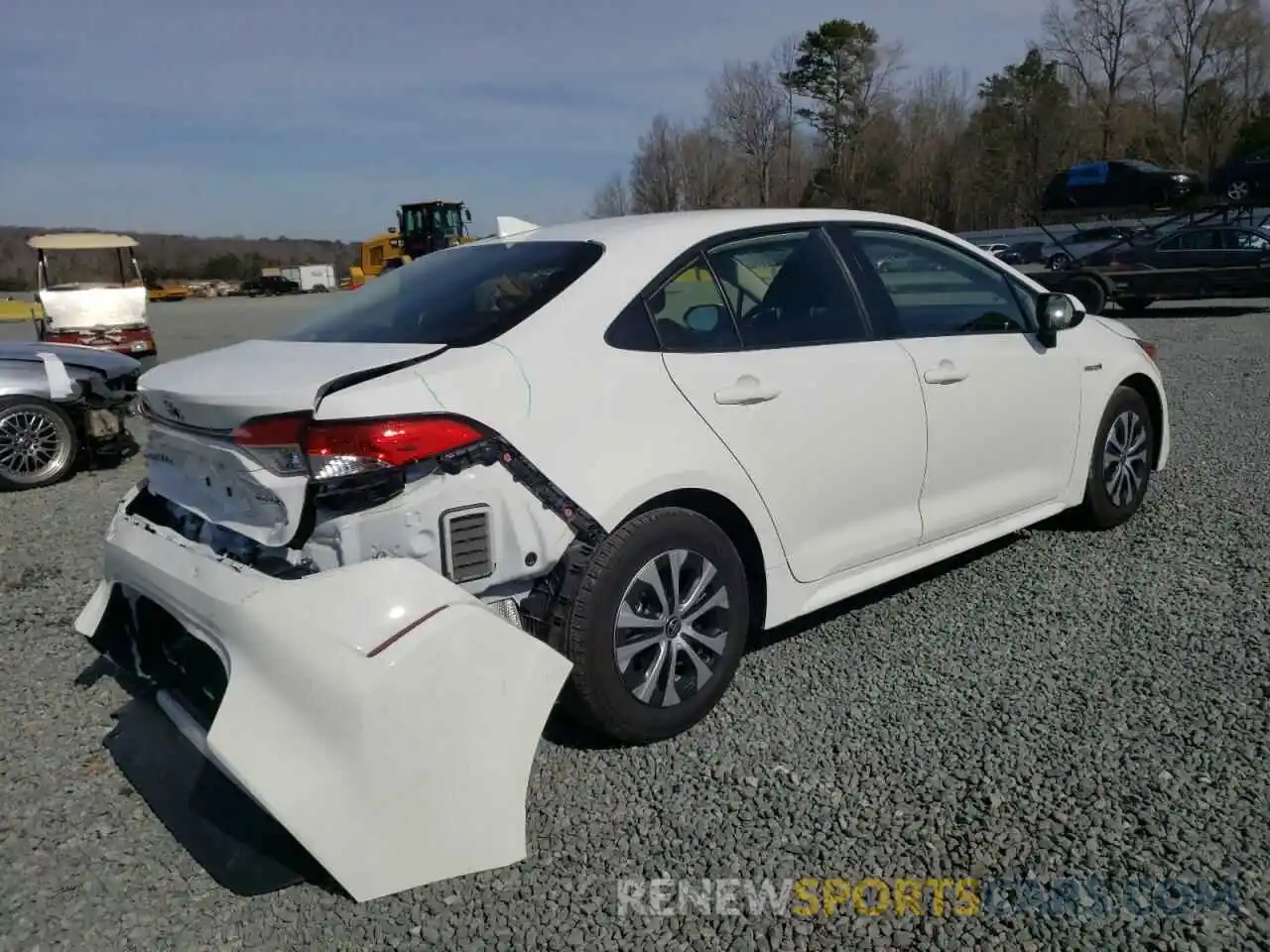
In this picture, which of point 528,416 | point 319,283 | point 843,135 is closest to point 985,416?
point 528,416

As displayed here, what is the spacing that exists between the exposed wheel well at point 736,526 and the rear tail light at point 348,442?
69 centimetres

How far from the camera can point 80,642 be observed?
14.0 ft

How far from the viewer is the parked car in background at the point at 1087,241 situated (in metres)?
18.8

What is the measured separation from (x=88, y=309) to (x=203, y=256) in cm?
10457

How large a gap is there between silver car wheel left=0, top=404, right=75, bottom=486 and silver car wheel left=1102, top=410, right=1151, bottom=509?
22.7ft

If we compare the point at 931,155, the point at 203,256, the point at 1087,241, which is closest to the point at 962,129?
the point at 931,155

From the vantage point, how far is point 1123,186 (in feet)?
60.8

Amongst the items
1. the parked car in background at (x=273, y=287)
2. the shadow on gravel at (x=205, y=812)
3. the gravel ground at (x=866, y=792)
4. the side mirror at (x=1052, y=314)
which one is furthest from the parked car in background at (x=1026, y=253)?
the parked car in background at (x=273, y=287)

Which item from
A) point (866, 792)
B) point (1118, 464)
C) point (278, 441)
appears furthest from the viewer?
point (1118, 464)

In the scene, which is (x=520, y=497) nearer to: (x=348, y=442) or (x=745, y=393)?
(x=348, y=442)

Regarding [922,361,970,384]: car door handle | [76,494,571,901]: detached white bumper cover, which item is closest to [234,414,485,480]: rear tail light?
[76,494,571,901]: detached white bumper cover

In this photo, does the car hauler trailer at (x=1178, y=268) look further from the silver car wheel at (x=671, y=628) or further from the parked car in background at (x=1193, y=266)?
the silver car wheel at (x=671, y=628)

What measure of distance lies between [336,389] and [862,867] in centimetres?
181

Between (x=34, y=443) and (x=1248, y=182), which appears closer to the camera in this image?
(x=34, y=443)
